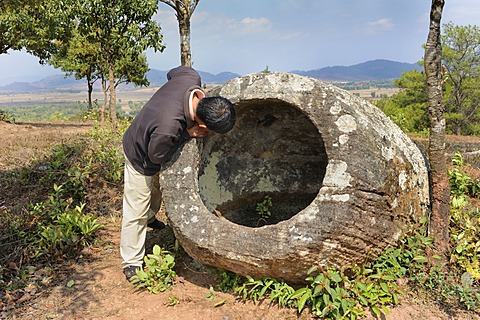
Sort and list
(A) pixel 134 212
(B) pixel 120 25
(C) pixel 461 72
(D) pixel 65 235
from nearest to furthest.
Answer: (A) pixel 134 212
(D) pixel 65 235
(B) pixel 120 25
(C) pixel 461 72

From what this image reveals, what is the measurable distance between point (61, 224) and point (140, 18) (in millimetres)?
8795

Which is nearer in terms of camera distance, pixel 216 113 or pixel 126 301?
pixel 216 113

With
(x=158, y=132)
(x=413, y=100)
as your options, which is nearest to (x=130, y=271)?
(x=158, y=132)

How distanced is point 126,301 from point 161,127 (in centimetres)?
168

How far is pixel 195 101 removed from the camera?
3492 millimetres

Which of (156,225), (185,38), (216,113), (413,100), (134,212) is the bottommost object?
(156,225)

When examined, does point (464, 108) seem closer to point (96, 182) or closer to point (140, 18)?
point (140, 18)

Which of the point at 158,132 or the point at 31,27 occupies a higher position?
the point at 31,27

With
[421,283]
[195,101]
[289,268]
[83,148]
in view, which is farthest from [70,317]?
[83,148]

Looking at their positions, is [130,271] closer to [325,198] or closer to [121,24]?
[325,198]

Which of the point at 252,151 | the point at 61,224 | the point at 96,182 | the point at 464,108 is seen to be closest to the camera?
the point at 61,224

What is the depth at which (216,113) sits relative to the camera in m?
→ 3.25

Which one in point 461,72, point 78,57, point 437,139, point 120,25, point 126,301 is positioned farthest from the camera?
point 461,72

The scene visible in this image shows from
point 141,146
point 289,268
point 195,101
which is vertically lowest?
point 289,268
